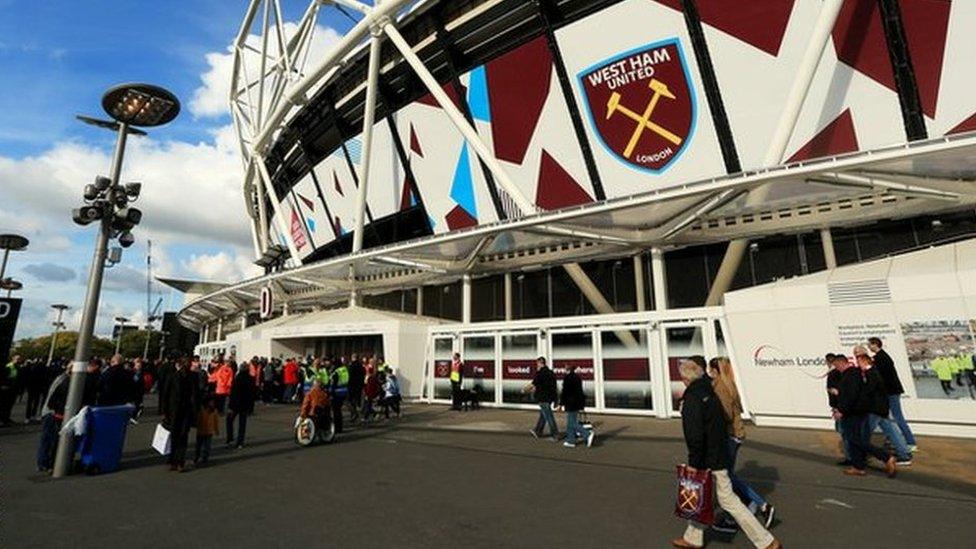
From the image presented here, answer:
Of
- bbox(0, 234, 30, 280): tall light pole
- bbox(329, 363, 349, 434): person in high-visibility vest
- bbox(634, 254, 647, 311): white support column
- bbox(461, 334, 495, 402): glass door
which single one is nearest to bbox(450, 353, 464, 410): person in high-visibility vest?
bbox(461, 334, 495, 402): glass door

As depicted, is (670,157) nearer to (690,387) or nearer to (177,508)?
(690,387)

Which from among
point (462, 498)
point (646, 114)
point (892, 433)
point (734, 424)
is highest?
point (646, 114)

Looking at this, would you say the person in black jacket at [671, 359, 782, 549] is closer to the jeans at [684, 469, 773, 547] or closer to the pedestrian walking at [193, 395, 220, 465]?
the jeans at [684, 469, 773, 547]

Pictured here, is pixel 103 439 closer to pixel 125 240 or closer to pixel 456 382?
pixel 125 240

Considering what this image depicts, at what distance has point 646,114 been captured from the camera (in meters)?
15.6

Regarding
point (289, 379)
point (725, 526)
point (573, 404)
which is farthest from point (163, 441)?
point (289, 379)

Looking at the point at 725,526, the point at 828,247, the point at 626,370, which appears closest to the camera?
the point at 725,526

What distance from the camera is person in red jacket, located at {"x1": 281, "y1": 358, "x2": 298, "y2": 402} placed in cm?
2025

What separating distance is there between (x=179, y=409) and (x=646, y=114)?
1443 centimetres

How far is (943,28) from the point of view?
1184 centimetres

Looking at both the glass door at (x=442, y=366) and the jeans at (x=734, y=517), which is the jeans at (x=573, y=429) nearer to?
the jeans at (x=734, y=517)

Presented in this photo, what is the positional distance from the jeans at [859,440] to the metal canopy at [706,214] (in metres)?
5.28

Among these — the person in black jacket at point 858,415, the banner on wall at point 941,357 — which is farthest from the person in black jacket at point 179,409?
the banner on wall at point 941,357

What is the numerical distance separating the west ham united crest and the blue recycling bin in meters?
14.7
